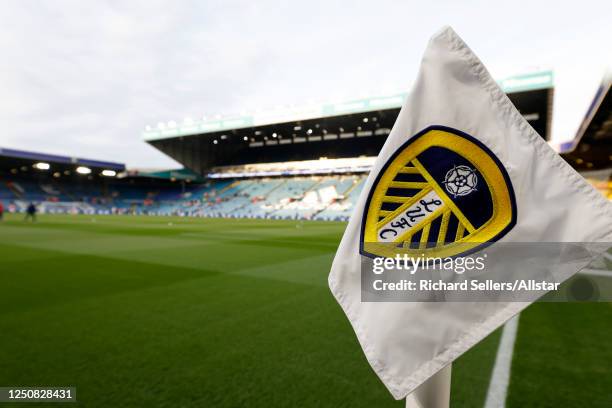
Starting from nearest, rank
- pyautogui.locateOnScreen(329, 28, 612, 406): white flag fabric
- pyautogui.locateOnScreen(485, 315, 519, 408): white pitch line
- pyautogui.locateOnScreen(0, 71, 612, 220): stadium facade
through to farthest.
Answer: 1. pyautogui.locateOnScreen(329, 28, 612, 406): white flag fabric
2. pyautogui.locateOnScreen(485, 315, 519, 408): white pitch line
3. pyautogui.locateOnScreen(0, 71, 612, 220): stadium facade

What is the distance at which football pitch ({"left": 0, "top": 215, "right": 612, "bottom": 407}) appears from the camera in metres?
2.21

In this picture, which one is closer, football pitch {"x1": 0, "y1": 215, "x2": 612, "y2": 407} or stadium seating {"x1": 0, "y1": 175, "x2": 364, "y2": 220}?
football pitch {"x1": 0, "y1": 215, "x2": 612, "y2": 407}

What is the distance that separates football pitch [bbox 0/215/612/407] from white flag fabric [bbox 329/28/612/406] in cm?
161

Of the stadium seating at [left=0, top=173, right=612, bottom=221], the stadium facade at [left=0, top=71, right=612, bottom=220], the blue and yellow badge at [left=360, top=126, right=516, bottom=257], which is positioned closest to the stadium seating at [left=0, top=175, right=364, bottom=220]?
the stadium seating at [left=0, top=173, right=612, bottom=221]

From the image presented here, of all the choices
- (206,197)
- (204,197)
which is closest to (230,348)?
(206,197)

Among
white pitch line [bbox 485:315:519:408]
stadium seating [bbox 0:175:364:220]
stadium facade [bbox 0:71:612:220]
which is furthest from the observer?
stadium seating [bbox 0:175:364:220]

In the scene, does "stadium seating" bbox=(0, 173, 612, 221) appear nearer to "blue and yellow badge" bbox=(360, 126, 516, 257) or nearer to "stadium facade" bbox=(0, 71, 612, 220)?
"stadium facade" bbox=(0, 71, 612, 220)

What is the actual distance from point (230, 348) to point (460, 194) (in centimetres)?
273

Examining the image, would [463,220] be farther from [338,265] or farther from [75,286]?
[75,286]

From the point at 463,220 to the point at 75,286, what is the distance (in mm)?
6090

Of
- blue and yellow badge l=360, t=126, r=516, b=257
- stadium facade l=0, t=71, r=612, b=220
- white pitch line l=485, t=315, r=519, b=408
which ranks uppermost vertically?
stadium facade l=0, t=71, r=612, b=220

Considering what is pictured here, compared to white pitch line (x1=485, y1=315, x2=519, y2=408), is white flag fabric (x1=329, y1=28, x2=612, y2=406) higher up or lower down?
higher up

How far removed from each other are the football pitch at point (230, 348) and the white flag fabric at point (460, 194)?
5.29 ft

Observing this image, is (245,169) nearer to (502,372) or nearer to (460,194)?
(502,372)
